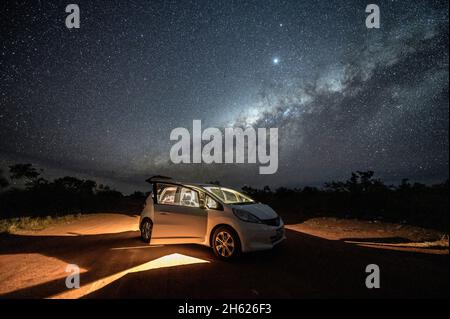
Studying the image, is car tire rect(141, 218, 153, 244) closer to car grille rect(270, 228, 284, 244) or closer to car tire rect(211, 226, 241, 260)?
car tire rect(211, 226, 241, 260)

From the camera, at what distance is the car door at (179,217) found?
5.91m

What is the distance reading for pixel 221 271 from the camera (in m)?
4.73

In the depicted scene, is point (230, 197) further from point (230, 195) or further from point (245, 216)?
point (245, 216)

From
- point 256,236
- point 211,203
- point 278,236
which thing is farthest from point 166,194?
point 278,236

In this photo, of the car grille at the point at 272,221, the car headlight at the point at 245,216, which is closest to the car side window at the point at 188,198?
the car headlight at the point at 245,216

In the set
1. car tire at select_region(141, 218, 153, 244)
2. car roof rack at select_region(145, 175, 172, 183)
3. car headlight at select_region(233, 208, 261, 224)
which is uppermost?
car roof rack at select_region(145, 175, 172, 183)

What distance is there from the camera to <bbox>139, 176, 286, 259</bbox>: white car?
210 inches

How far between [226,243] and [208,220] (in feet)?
2.17

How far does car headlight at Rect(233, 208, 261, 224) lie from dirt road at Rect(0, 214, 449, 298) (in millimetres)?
871

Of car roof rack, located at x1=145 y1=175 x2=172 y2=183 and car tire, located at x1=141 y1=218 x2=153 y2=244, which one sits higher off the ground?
car roof rack, located at x1=145 y1=175 x2=172 y2=183

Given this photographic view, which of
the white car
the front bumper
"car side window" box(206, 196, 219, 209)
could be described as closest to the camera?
the front bumper

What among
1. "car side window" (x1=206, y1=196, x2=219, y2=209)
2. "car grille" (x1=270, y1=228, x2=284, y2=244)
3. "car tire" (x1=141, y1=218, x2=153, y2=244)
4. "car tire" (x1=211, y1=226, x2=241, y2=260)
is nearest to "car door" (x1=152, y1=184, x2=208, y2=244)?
"car side window" (x1=206, y1=196, x2=219, y2=209)
